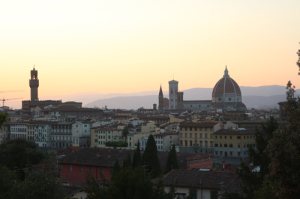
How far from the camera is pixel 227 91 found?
159 metres

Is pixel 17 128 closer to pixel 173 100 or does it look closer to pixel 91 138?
pixel 91 138

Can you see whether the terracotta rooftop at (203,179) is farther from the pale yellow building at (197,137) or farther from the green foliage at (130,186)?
the pale yellow building at (197,137)

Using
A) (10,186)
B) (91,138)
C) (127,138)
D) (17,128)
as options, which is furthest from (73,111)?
(10,186)

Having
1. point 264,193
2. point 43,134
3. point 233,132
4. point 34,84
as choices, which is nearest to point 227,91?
point 34,84

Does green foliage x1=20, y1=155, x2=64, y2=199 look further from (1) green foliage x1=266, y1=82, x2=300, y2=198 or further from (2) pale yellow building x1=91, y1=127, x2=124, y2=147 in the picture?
(2) pale yellow building x1=91, y1=127, x2=124, y2=147

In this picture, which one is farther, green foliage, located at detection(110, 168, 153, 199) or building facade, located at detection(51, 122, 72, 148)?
building facade, located at detection(51, 122, 72, 148)

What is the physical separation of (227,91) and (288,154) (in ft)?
493

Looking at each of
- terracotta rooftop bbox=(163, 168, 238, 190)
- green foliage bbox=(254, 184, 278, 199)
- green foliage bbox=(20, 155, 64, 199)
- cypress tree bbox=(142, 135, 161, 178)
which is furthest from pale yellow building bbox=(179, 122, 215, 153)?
green foliage bbox=(254, 184, 278, 199)

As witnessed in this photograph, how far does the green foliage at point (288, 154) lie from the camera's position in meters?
10.4

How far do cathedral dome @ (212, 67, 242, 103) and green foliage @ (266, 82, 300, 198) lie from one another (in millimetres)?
148352

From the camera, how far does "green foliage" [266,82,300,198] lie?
34.1 ft

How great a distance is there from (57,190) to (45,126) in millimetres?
59715

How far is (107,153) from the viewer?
38812mm

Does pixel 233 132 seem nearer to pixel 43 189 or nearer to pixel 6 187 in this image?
pixel 6 187
